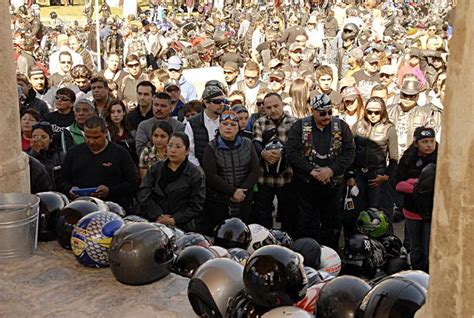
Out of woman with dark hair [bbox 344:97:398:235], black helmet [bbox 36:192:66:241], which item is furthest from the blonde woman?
black helmet [bbox 36:192:66:241]

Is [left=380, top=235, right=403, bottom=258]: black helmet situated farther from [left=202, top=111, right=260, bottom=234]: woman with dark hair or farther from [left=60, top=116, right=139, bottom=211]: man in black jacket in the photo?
[left=60, top=116, right=139, bottom=211]: man in black jacket

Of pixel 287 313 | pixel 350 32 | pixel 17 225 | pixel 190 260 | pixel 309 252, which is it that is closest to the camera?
pixel 287 313

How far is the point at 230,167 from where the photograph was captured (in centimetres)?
800

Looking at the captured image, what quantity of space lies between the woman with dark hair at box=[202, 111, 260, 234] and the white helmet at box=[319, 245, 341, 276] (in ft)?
5.99

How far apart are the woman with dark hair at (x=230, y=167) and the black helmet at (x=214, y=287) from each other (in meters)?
3.23

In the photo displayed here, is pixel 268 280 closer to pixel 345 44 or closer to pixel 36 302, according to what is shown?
pixel 36 302

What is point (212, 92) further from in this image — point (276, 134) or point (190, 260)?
point (190, 260)

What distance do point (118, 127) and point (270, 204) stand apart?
7.40ft

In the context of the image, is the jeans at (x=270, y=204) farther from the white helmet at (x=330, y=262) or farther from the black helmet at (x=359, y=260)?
the white helmet at (x=330, y=262)

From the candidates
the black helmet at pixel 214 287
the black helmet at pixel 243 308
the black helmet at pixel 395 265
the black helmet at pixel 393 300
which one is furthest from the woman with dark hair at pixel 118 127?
the black helmet at pixel 393 300

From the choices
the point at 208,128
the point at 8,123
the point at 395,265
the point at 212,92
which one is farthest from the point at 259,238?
the point at 212,92

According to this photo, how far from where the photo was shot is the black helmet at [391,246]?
719 cm

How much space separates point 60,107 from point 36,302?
456cm

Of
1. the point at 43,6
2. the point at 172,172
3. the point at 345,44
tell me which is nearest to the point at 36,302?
the point at 172,172
